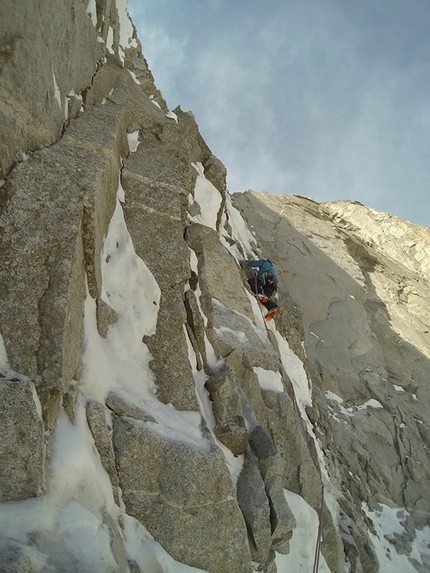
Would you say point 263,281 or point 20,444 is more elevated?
point 263,281

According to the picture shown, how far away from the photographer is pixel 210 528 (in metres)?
5.82

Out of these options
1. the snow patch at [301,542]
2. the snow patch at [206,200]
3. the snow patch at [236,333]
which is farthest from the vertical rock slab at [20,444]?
the snow patch at [206,200]

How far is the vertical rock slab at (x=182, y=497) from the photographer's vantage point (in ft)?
18.1

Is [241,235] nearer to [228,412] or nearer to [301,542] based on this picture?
[228,412]

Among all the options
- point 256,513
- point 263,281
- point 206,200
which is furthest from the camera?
point 263,281

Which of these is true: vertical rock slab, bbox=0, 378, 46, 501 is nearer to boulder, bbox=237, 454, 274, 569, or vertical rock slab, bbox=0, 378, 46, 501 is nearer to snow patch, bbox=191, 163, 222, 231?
boulder, bbox=237, 454, 274, 569

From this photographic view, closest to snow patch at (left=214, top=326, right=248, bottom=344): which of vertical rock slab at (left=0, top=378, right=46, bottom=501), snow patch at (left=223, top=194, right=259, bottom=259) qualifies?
vertical rock slab at (left=0, top=378, right=46, bottom=501)

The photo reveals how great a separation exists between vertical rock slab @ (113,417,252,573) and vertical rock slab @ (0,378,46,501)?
1.31 m

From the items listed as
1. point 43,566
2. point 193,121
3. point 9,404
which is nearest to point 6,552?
point 43,566

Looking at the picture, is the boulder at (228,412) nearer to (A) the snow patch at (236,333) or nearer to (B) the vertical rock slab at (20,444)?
(A) the snow patch at (236,333)

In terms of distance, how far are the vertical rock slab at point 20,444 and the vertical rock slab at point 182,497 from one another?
1313 mm

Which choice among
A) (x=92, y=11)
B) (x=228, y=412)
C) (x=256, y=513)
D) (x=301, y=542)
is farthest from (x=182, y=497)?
(x=92, y=11)

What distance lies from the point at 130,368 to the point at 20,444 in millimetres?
2621

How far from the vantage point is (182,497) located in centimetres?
570
